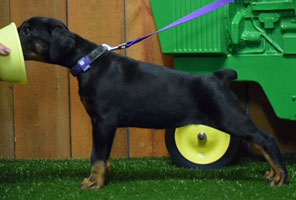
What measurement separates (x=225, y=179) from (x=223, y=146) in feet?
1.15

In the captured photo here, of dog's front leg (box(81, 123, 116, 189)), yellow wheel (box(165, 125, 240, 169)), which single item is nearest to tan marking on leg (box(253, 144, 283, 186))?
yellow wheel (box(165, 125, 240, 169))

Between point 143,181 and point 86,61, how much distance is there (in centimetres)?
71

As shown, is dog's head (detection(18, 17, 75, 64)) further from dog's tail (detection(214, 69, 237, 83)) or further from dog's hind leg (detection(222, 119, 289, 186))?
dog's hind leg (detection(222, 119, 289, 186))

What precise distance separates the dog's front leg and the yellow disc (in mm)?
658

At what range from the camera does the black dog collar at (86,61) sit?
2805 millimetres

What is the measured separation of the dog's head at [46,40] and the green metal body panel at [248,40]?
688 millimetres

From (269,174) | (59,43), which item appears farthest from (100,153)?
(269,174)

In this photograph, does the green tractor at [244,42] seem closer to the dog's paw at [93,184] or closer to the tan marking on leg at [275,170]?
the tan marking on leg at [275,170]

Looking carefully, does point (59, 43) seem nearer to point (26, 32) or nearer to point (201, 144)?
point (26, 32)

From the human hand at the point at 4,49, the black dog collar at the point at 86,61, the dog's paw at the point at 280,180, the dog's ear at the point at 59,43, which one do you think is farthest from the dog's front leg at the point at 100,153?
the dog's paw at the point at 280,180

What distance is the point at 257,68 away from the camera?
312 cm

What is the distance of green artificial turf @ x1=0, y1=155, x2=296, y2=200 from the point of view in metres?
2.68

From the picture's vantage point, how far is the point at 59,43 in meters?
2.75

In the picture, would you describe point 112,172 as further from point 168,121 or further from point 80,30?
point 80,30
